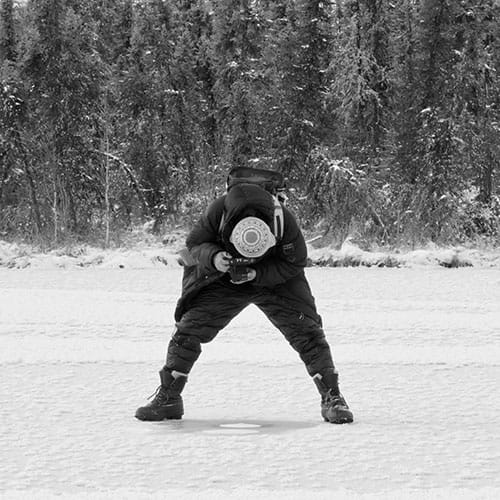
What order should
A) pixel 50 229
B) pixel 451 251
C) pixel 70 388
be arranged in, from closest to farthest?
pixel 70 388 → pixel 451 251 → pixel 50 229

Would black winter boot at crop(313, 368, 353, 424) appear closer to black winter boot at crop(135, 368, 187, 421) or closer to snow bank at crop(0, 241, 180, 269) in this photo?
black winter boot at crop(135, 368, 187, 421)

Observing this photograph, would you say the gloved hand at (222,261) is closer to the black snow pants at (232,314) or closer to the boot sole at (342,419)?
the black snow pants at (232,314)

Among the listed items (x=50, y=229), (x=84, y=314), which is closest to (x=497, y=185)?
(x=50, y=229)

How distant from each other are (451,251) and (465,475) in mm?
9484

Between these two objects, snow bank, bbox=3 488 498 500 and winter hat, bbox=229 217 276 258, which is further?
winter hat, bbox=229 217 276 258

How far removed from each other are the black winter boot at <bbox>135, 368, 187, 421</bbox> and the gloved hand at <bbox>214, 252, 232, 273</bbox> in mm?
627

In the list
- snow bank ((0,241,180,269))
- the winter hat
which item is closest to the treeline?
snow bank ((0,241,180,269))

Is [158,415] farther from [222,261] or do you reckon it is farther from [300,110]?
[300,110]

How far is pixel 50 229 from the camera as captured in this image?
19.2 m

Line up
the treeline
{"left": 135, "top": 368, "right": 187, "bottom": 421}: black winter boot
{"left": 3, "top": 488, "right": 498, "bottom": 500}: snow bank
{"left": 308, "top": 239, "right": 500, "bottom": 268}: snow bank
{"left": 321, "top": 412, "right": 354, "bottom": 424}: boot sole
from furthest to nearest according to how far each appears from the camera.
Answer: the treeline, {"left": 308, "top": 239, "right": 500, "bottom": 268}: snow bank, {"left": 135, "top": 368, "right": 187, "bottom": 421}: black winter boot, {"left": 321, "top": 412, "right": 354, "bottom": 424}: boot sole, {"left": 3, "top": 488, "right": 498, "bottom": 500}: snow bank

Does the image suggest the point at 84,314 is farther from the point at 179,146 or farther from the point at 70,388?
the point at 179,146

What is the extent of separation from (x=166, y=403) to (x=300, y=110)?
81.9 ft

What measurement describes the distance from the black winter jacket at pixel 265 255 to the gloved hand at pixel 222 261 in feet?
0.13

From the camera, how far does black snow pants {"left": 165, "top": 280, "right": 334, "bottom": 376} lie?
426 centimetres
